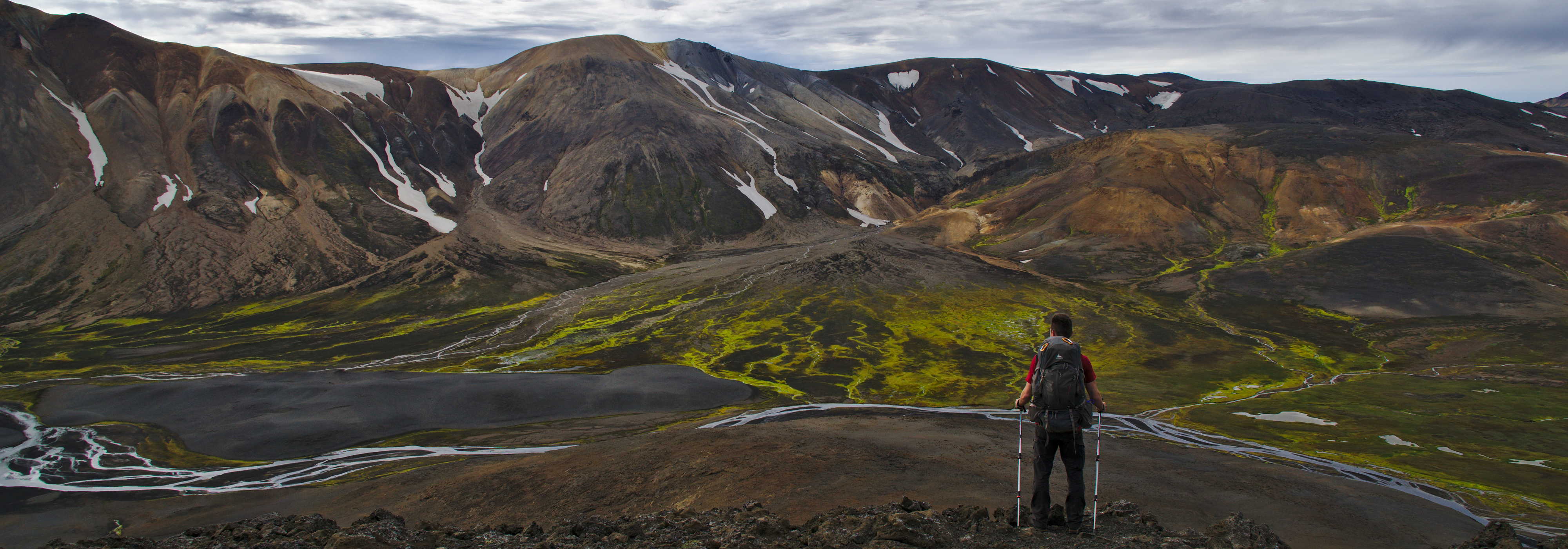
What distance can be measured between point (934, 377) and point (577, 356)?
28.1 meters

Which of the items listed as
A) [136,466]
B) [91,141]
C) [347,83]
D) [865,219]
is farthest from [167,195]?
[865,219]

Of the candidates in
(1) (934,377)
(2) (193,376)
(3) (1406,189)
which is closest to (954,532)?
(1) (934,377)

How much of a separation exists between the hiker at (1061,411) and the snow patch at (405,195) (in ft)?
372

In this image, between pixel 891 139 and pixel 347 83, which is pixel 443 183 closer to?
pixel 347 83

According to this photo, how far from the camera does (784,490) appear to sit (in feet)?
59.4

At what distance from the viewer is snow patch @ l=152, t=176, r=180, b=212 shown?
97.1m

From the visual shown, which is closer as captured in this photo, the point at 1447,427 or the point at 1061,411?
the point at 1061,411

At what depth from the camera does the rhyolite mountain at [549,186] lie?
8912 cm

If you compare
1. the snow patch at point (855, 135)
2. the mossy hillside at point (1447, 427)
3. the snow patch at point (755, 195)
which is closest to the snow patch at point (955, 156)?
the snow patch at point (855, 135)

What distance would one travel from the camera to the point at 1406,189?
328 feet

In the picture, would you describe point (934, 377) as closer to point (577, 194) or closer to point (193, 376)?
point (193, 376)

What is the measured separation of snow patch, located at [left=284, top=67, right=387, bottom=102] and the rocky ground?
5790 inches

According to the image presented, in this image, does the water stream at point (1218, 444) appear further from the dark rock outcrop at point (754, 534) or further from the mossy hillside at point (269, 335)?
the mossy hillside at point (269, 335)

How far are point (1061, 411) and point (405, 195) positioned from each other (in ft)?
417
